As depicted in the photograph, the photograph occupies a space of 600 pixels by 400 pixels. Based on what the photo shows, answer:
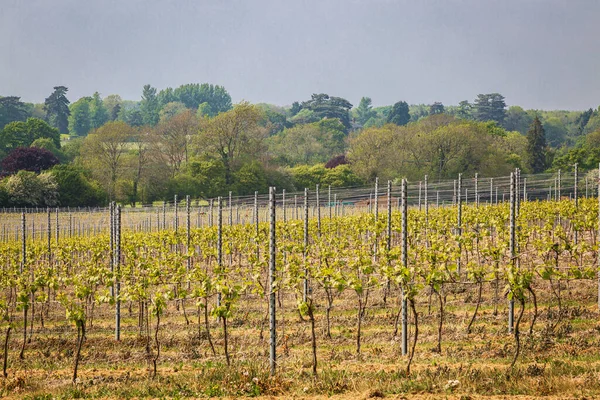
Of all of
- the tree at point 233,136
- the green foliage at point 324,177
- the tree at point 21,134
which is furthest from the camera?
the tree at point 21,134

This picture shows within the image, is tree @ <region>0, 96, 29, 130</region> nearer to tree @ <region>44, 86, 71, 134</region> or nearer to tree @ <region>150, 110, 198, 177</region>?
tree @ <region>44, 86, 71, 134</region>

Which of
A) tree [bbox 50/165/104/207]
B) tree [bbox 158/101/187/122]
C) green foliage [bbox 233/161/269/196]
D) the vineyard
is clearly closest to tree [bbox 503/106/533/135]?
tree [bbox 158/101/187/122]

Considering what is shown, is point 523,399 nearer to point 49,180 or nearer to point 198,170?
point 49,180

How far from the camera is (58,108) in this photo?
137125mm

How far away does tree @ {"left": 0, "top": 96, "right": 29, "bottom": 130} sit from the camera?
373ft

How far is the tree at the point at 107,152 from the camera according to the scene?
59.0 m

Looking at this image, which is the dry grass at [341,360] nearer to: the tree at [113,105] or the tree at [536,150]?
the tree at [536,150]

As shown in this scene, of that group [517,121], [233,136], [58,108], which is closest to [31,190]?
[233,136]

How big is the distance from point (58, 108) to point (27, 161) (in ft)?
278

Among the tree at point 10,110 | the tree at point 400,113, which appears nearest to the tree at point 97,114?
the tree at point 10,110

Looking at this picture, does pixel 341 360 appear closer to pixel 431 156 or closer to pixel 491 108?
pixel 431 156

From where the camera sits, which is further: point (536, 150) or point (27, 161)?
point (536, 150)

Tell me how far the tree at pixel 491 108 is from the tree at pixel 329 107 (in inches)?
1100

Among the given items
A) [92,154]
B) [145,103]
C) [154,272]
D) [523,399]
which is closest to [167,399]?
[523,399]
